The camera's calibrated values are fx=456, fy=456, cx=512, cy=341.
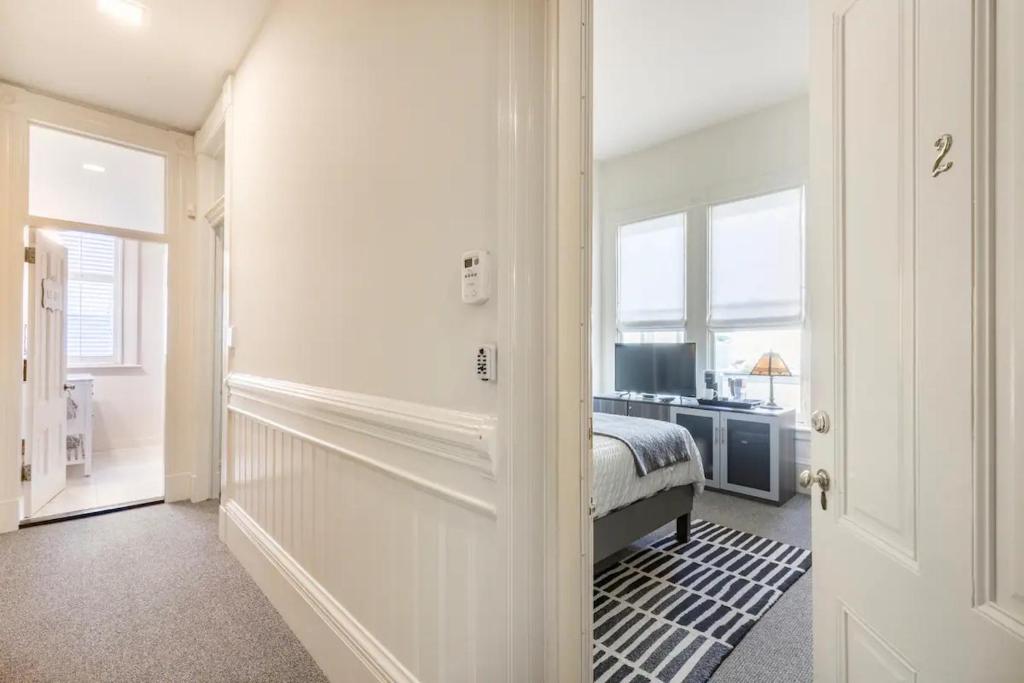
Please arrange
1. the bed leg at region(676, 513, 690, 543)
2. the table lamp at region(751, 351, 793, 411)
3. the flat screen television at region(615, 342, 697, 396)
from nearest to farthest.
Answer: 1. the bed leg at region(676, 513, 690, 543)
2. the table lamp at region(751, 351, 793, 411)
3. the flat screen television at region(615, 342, 697, 396)

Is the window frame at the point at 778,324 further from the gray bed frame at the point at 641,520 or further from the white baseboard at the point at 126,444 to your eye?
the white baseboard at the point at 126,444

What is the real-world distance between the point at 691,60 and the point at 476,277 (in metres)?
3.32

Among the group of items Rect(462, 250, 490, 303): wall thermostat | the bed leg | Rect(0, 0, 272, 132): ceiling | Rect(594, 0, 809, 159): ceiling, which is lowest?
the bed leg

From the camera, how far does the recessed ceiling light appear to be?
2.25 m

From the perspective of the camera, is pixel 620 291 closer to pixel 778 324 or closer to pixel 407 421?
pixel 778 324

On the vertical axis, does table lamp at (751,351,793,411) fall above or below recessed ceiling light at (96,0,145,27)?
below

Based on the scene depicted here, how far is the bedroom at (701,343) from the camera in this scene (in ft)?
6.79

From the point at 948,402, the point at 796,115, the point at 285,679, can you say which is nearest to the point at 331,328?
the point at 285,679

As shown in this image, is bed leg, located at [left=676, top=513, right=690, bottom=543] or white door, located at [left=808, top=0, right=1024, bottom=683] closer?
white door, located at [left=808, top=0, right=1024, bottom=683]

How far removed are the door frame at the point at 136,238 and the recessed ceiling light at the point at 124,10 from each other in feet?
4.42

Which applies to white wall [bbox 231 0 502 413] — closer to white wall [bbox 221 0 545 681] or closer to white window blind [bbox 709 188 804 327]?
white wall [bbox 221 0 545 681]

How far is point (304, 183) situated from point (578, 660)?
6.53 feet

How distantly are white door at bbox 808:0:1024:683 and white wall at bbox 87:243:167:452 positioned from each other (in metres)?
6.18

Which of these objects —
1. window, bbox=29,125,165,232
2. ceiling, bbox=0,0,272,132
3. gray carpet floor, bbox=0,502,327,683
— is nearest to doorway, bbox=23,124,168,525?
window, bbox=29,125,165,232
